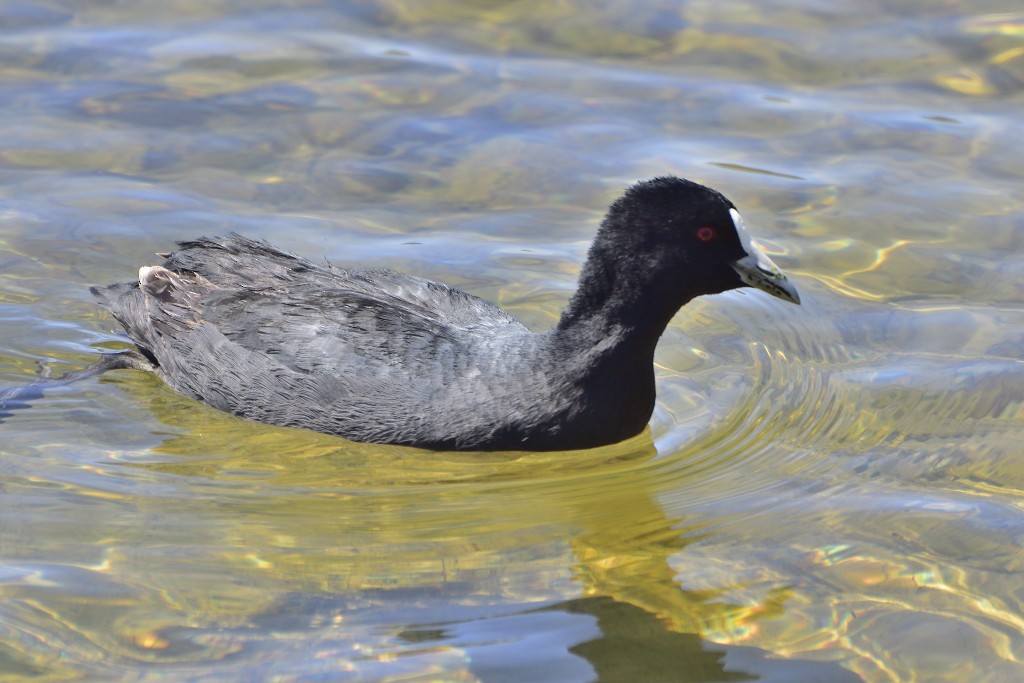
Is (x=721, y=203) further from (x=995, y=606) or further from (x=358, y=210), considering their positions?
(x=358, y=210)

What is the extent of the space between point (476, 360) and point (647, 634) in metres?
1.67

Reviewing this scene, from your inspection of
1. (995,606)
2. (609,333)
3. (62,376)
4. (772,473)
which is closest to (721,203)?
(609,333)

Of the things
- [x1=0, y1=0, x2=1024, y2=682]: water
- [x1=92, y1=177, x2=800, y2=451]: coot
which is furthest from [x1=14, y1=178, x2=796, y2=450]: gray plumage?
[x1=0, y1=0, x2=1024, y2=682]: water

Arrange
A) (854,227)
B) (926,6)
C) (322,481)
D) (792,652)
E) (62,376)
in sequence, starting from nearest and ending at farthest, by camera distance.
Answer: (792,652)
(322,481)
(62,376)
(854,227)
(926,6)

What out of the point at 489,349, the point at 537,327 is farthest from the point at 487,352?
the point at 537,327

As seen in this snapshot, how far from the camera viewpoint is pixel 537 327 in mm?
7094

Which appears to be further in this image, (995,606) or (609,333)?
(609,333)

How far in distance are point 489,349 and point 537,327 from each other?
3.71 ft

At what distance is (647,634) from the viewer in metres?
4.61

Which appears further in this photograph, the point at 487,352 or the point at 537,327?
the point at 537,327

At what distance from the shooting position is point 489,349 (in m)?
5.99

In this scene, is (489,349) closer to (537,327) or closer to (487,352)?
(487,352)

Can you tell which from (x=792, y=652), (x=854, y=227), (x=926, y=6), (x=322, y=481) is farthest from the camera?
(x=926, y=6)

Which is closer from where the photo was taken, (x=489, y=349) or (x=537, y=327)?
(x=489, y=349)
